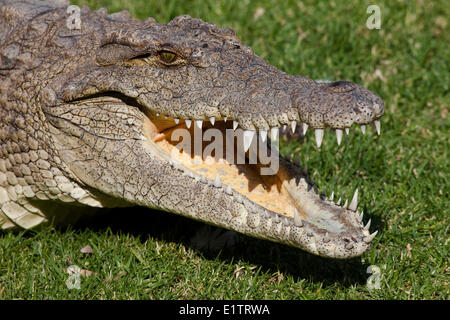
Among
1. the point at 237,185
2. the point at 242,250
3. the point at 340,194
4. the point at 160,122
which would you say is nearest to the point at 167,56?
the point at 160,122

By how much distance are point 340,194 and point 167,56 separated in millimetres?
1884

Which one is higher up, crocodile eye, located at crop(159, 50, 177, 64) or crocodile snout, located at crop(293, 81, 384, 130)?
crocodile eye, located at crop(159, 50, 177, 64)

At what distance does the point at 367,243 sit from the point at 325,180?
1.68 m

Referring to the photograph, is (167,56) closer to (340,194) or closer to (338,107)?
(338,107)

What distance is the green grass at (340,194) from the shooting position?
422 cm

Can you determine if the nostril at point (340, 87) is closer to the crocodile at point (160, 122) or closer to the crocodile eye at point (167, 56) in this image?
the crocodile at point (160, 122)

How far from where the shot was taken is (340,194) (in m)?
5.06

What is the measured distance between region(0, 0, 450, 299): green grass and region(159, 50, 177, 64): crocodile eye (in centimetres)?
136

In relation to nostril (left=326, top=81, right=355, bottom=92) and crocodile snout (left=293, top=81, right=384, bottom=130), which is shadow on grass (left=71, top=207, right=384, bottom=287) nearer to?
crocodile snout (left=293, top=81, right=384, bottom=130)

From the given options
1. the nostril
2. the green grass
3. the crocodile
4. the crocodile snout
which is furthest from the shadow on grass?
the nostril

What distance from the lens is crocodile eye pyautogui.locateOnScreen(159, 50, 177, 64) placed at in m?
4.01

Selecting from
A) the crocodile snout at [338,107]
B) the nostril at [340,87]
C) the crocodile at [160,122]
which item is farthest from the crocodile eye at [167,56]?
the nostril at [340,87]

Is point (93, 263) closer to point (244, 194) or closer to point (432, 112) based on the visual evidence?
point (244, 194)

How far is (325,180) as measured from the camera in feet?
17.6
